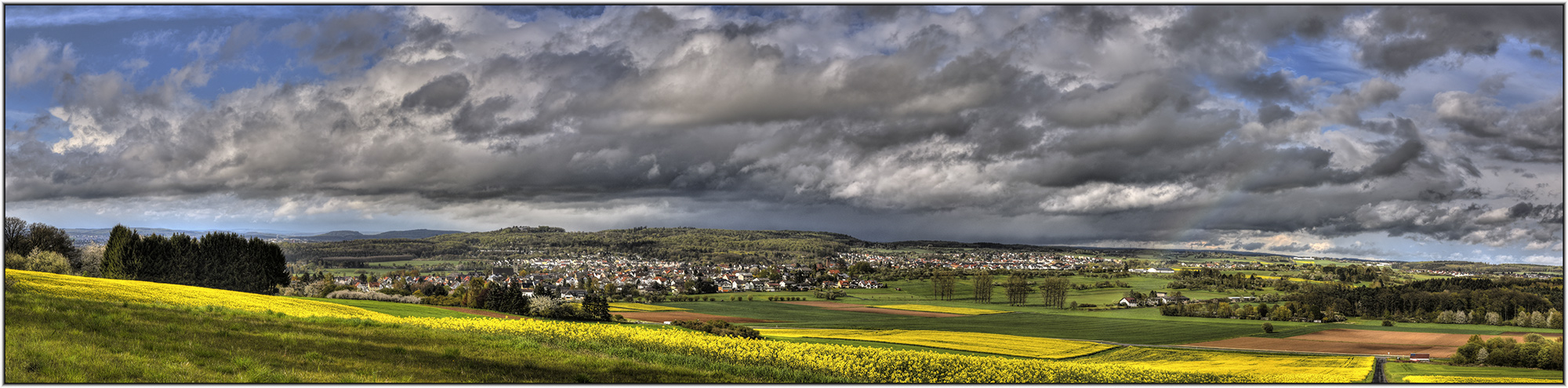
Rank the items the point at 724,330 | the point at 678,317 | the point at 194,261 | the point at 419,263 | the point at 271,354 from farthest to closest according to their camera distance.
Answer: the point at 419,263
the point at 194,261
the point at 678,317
the point at 724,330
the point at 271,354

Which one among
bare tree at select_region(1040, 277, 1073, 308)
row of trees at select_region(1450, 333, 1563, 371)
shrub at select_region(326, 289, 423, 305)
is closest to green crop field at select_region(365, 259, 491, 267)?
shrub at select_region(326, 289, 423, 305)

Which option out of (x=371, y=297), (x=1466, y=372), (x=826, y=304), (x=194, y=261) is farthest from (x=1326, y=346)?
(x=194, y=261)

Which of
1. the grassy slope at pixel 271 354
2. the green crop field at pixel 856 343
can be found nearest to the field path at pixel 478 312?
the green crop field at pixel 856 343

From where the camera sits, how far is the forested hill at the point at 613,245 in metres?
120

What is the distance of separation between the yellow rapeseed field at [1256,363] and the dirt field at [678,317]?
26374 mm

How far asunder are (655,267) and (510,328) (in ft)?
329

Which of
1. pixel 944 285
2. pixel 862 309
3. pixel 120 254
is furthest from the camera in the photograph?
pixel 944 285

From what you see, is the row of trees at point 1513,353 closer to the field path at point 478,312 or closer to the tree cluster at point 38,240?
Answer: the field path at point 478,312

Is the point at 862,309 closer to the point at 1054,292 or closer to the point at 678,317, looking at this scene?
the point at 1054,292

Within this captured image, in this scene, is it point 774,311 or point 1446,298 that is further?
point 774,311

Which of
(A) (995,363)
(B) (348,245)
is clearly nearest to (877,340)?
(A) (995,363)

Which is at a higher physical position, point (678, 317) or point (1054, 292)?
point (1054, 292)

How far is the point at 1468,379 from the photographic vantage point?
25.9 metres

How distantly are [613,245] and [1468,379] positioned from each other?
144m
